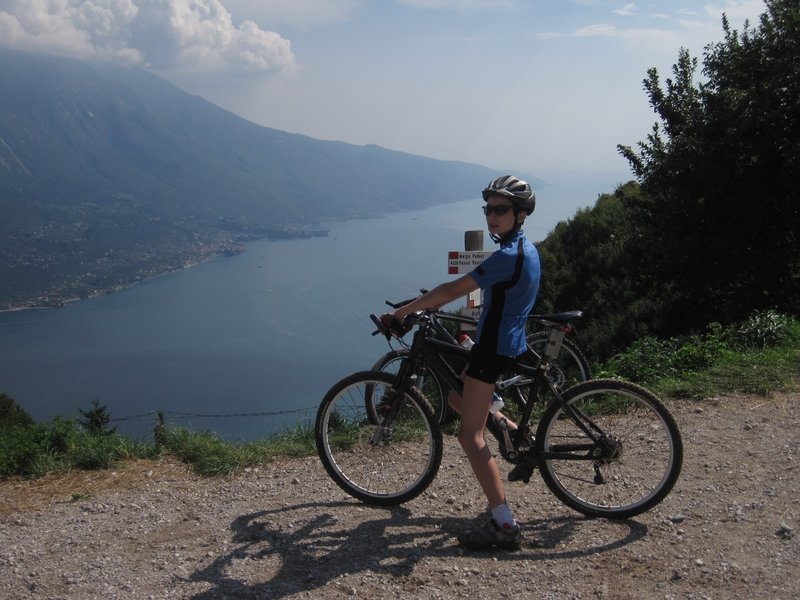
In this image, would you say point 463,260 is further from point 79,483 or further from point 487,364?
point 79,483

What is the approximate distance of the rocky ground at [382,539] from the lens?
3281 millimetres

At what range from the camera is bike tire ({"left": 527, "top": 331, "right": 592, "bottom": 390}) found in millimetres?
5352

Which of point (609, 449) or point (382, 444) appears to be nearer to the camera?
point (609, 449)

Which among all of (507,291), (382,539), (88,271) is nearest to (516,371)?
(507,291)

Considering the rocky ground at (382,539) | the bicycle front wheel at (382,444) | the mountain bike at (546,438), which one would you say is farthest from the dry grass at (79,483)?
the mountain bike at (546,438)

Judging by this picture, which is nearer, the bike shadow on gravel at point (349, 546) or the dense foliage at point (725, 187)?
the bike shadow on gravel at point (349, 546)

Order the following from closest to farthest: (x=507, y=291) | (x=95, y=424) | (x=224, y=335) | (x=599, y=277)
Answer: (x=507, y=291), (x=95, y=424), (x=599, y=277), (x=224, y=335)

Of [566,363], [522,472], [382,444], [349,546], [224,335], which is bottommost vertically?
[224,335]

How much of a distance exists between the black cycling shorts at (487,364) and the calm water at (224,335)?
93.1 feet

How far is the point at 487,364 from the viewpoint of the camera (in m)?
3.55

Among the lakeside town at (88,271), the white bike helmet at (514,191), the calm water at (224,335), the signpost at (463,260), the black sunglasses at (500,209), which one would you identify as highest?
the lakeside town at (88,271)

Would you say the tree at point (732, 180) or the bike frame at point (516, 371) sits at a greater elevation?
the tree at point (732, 180)

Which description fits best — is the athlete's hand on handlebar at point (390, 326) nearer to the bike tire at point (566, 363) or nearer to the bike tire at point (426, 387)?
the bike tire at point (426, 387)

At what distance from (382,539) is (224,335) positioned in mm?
78354
